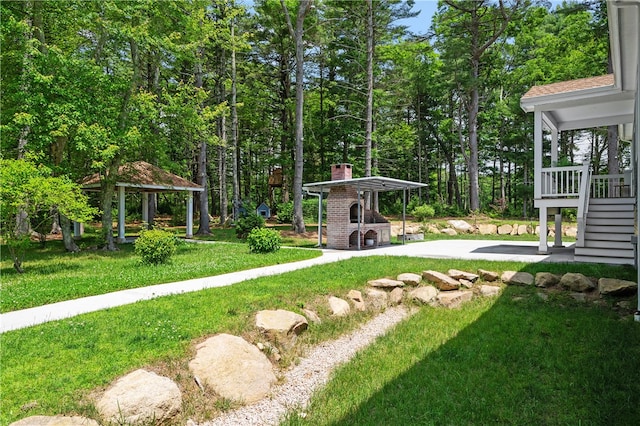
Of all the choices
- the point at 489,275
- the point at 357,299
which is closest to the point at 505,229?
the point at 489,275

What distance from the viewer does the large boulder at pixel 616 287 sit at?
604 cm

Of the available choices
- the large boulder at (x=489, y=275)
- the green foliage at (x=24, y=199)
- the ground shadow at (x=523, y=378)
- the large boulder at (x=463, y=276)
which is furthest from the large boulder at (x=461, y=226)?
the green foliage at (x=24, y=199)

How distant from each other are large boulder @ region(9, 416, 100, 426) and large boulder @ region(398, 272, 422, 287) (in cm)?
577

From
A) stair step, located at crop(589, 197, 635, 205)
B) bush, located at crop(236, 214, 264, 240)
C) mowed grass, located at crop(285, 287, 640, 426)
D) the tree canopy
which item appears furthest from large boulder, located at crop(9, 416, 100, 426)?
bush, located at crop(236, 214, 264, 240)

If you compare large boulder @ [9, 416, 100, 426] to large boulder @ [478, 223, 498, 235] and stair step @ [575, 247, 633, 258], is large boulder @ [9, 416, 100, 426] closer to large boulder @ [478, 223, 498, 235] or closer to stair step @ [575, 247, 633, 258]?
stair step @ [575, 247, 633, 258]

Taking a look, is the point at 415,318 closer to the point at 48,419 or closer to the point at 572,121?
the point at 48,419

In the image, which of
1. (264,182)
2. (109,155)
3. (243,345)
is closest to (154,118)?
(109,155)

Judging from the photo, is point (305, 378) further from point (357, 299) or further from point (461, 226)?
point (461, 226)

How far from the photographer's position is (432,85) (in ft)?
86.6

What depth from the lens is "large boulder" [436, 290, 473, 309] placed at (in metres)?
Answer: 6.70

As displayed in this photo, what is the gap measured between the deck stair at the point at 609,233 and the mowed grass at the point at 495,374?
2985mm

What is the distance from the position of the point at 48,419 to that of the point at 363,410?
2.50m

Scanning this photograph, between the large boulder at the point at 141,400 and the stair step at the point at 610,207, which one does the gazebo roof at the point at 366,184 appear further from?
the large boulder at the point at 141,400

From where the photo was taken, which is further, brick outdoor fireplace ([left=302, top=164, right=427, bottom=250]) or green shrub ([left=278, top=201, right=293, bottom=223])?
green shrub ([left=278, top=201, right=293, bottom=223])
